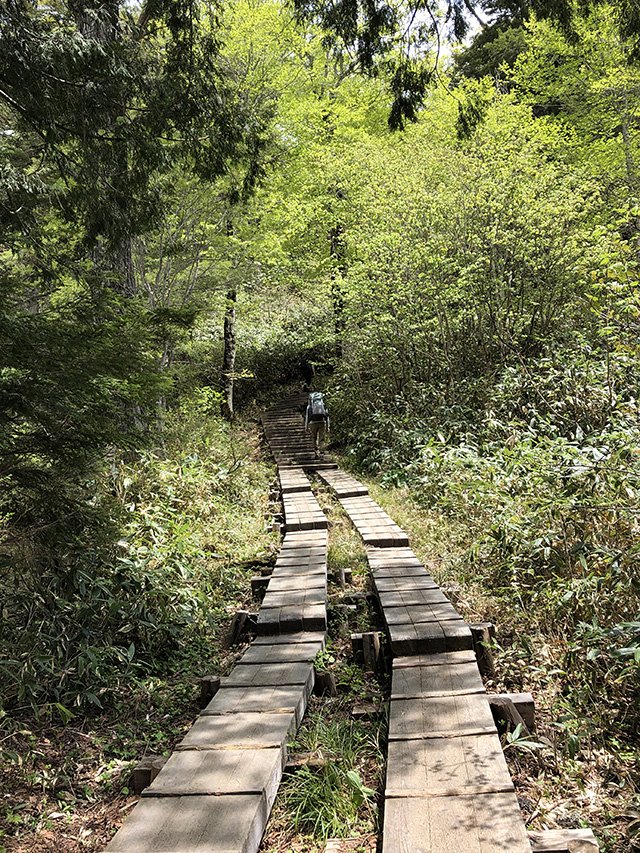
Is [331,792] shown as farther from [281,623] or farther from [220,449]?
[220,449]

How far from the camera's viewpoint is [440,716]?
3.06m

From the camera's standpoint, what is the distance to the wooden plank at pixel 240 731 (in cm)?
290

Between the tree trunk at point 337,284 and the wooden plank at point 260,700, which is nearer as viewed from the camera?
the wooden plank at point 260,700

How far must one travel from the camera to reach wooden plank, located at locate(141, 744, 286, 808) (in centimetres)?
253

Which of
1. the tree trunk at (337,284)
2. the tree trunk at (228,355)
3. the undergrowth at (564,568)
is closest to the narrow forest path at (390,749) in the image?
the undergrowth at (564,568)

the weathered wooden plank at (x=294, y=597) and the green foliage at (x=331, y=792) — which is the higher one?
the weathered wooden plank at (x=294, y=597)

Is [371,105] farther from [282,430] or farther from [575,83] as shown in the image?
[282,430]

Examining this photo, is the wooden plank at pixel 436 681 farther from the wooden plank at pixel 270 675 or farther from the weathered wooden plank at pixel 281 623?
the weathered wooden plank at pixel 281 623

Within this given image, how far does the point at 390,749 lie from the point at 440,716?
1.28 feet

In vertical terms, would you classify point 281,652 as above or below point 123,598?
below

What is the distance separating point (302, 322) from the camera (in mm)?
22969

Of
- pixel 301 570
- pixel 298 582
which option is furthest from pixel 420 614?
pixel 301 570

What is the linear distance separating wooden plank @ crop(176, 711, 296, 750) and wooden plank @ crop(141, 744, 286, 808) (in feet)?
0.16

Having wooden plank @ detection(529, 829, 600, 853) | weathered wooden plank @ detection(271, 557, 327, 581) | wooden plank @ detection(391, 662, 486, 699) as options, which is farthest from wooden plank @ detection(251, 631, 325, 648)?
wooden plank @ detection(529, 829, 600, 853)
